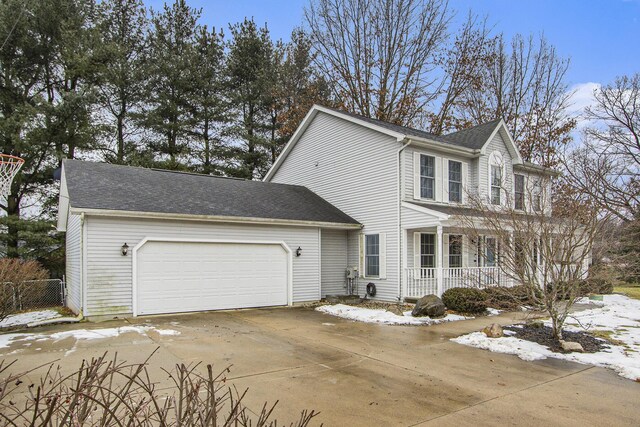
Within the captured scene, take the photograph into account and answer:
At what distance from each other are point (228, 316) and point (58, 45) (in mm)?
16901

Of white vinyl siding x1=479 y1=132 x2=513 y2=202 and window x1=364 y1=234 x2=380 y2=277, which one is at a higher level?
white vinyl siding x1=479 y1=132 x2=513 y2=202

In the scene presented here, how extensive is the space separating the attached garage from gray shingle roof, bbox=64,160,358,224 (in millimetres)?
38

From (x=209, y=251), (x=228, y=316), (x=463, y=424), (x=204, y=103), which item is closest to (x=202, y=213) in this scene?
(x=209, y=251)

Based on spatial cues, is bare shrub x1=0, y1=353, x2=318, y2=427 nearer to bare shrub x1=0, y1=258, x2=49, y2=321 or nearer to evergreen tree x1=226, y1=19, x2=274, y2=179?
bare shrub x1=0, y1=258, x2=49, y2=321

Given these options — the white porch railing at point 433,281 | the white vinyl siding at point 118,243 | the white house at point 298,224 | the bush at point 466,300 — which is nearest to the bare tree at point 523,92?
the white house at point 298,224

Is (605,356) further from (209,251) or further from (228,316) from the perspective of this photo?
(209,251)

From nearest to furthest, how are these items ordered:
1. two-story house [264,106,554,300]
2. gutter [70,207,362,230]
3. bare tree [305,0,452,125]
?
1. gutter [70,207,362,230]
2. two-story house [264,106,554,300]
3. bare tree [305,0,452,125]

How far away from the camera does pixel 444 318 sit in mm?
11281

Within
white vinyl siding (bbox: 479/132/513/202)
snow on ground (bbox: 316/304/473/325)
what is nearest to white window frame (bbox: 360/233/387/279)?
snow on ground (bbox: 316/304/473/325)

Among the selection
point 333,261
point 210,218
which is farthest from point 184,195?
point 333,261

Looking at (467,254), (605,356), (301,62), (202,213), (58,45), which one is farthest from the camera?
(301,62)

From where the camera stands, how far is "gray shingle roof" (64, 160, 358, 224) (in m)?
11.4

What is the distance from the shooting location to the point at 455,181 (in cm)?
1577

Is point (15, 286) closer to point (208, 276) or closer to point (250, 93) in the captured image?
point (208, 276)
